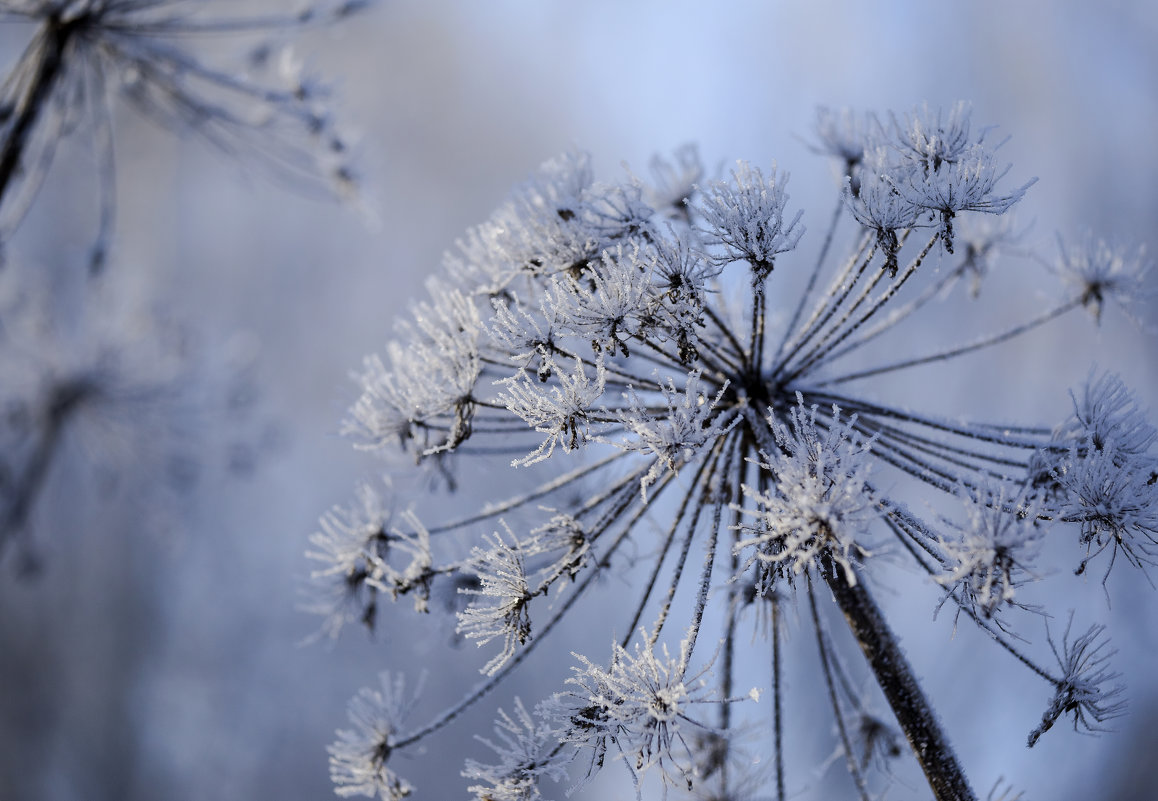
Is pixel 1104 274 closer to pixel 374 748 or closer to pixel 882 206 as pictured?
pixel 882 206

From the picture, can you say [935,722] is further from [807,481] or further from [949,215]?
[949,215]

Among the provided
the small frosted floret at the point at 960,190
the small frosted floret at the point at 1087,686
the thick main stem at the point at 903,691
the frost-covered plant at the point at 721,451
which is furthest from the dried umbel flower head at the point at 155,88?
the small frosted floret at the point at 1087,686

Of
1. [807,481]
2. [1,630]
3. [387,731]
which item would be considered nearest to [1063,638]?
[807,481]

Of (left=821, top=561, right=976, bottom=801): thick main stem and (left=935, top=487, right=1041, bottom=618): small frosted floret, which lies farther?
(left=821, top=561, right=976, bottom=801): thick main stem

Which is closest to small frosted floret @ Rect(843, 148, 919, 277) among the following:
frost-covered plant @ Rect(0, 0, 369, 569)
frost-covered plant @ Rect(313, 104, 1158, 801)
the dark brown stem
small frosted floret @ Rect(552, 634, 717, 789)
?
frost-covered plant @ Rect(313, 104, 1158, 801)

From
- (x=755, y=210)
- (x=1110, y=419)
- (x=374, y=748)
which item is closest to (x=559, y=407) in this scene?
(x=755, y=210)

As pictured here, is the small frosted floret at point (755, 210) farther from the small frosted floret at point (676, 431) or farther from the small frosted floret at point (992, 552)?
the small frosted floret at point (992, 552)

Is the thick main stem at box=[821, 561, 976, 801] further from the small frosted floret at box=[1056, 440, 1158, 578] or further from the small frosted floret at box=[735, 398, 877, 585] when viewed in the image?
the small frosted floret at box=[1056, 440, 1158, 578]
